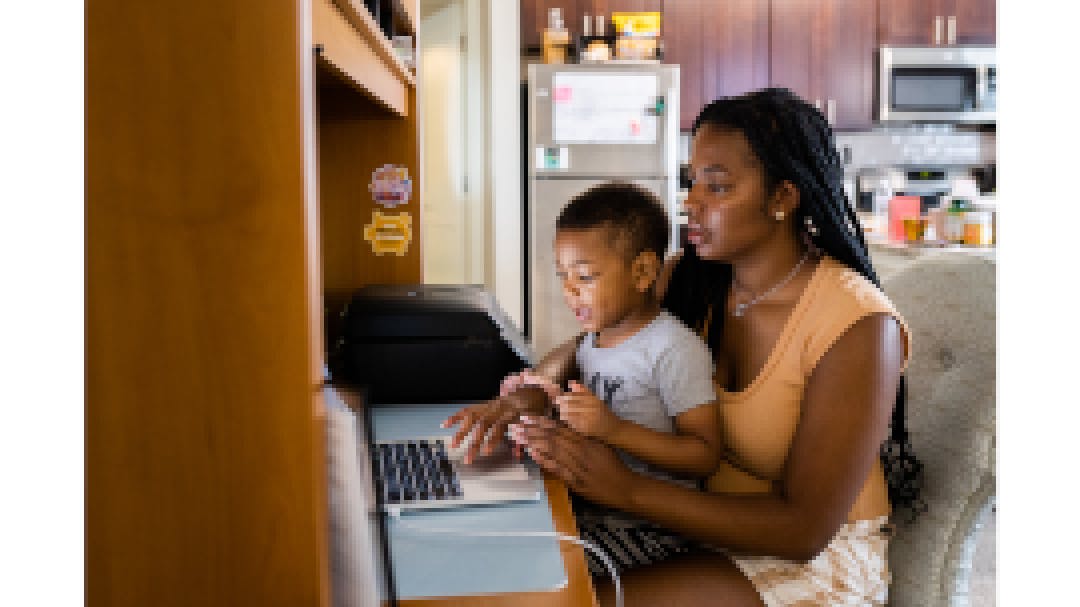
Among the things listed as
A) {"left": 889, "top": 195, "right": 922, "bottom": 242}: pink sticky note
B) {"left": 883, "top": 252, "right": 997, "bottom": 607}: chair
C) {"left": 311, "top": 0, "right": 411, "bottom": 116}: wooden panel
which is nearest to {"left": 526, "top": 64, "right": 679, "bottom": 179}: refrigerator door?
{"left": 889, "top": 195, "right": 922, "bottom": 242}: pink sticky note

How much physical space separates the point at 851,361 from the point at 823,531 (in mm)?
200

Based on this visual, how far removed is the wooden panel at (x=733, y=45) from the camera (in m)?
5.23

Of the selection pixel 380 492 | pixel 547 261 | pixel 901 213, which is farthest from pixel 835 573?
pixel 547 261

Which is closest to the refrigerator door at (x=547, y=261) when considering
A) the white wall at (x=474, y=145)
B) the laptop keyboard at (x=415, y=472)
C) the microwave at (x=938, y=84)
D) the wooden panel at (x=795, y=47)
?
the white wall at (x=474, y=145)

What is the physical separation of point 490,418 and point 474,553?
0.34 metres

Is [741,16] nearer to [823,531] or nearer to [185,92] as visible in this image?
[823,531]

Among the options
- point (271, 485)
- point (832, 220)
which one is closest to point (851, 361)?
point (832, 220)

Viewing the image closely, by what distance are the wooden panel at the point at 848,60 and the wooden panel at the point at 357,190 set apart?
3.90 meters

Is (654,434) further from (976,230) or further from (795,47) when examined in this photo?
(795,47)

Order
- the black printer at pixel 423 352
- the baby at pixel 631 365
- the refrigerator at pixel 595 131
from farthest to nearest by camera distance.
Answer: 1. the refrigerator at pixel 595 131
2. the black printer at pixel 423 352
3. the baby at pixel 631 365

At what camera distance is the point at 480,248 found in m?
5.19

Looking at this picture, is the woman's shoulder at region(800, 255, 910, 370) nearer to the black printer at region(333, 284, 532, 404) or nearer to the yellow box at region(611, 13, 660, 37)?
the black printer at region(333, 284, 532, 404)

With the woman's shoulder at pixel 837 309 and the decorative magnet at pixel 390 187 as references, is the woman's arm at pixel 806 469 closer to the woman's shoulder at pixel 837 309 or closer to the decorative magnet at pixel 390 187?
the woman's shoulder at pixel 837 309

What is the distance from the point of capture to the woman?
1.05 metres
